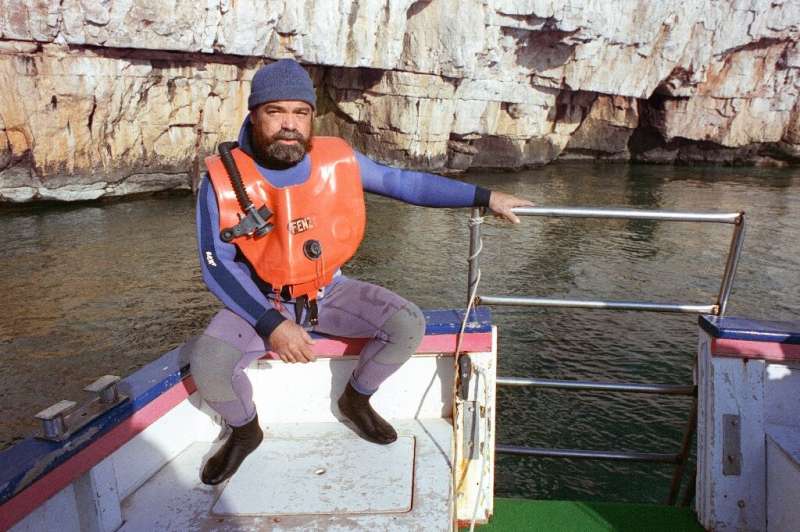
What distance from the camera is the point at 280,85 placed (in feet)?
7.67

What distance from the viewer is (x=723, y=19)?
28.5 metres

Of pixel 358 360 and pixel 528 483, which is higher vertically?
pixel 358 360

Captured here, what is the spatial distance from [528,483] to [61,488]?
4245mm

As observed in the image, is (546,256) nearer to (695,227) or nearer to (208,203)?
(695,227)

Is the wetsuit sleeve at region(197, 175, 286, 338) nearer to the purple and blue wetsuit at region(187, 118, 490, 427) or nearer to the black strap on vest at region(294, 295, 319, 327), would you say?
the purple and blue wetsuit at region(187, 118, 490, 427)

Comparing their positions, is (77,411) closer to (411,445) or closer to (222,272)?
(222,272)

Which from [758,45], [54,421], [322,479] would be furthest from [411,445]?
[758,45]

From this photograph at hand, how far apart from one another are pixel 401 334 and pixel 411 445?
52cm

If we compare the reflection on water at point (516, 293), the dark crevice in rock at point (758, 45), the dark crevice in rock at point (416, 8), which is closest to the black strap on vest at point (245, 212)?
the reflection on water at point (516, 293)

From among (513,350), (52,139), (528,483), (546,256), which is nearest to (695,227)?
(546,256)

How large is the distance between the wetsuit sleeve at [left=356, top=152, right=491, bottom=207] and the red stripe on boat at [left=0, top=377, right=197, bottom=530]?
1229mm

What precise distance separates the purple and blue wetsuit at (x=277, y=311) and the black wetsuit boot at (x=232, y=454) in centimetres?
5

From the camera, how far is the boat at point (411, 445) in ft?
6.93

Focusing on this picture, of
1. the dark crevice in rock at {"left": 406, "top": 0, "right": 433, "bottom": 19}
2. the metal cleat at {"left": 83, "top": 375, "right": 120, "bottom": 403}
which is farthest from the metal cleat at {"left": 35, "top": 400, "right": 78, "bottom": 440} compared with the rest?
the dark crevice in rock at {"left": 406, "top": 0, "right": 433, "bottom": 19}
